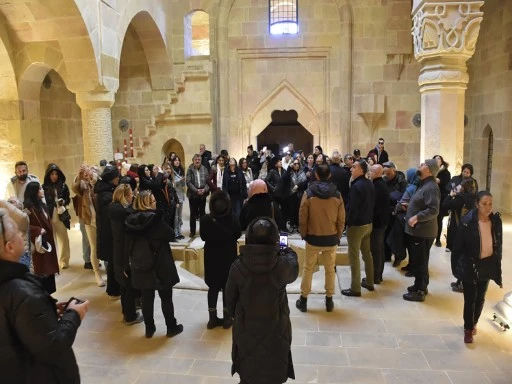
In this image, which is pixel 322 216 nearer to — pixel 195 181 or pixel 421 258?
pixel 421 258

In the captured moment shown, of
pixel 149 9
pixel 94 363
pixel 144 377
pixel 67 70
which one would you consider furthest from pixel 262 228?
pixel 149 9

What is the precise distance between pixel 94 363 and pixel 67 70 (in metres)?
6.37

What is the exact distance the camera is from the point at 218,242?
4742 millimetres

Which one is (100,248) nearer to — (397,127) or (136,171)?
(136,171)

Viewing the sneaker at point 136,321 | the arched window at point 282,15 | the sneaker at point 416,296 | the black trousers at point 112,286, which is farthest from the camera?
the arched window at point 282,15

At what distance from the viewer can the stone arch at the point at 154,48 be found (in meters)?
11.9

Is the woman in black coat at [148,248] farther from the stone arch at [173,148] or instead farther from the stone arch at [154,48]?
the stone arch at [173,148]

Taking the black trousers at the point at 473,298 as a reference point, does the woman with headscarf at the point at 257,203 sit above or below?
above

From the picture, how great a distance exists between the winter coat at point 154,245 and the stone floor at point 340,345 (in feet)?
2.05

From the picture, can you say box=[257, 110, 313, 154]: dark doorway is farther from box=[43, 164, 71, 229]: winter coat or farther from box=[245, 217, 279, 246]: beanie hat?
box=[245, 217, 279, 246]: beanie hat

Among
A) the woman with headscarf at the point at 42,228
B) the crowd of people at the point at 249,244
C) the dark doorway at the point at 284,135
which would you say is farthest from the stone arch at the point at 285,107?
the woman with headscarf at the point at 42,228

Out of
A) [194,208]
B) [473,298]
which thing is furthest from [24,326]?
[194,208]

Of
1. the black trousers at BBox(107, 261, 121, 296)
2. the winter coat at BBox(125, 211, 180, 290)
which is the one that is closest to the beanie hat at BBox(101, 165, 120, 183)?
the black trousers at BBox(107, 261, 121, 296)

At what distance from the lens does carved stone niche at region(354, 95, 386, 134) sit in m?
12.9
